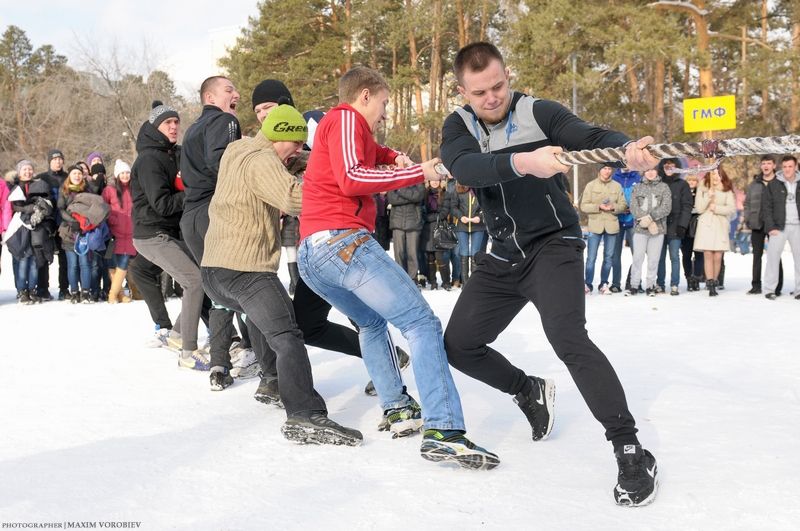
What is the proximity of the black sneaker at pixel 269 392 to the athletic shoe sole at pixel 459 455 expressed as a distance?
1.61m

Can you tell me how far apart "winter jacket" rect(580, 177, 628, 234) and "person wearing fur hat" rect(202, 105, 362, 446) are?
778cm

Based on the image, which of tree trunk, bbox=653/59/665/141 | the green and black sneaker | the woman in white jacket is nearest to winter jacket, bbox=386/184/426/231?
the woman in white jacket

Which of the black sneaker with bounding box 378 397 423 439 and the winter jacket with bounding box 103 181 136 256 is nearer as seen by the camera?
the black sneaker with bounding box 378 397 423 439

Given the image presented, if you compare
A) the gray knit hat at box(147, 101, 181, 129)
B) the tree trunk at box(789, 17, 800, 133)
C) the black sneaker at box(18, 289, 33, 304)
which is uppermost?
the tree trunk at box(789, 17, 800, 133)

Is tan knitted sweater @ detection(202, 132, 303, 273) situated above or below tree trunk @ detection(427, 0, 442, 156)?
below

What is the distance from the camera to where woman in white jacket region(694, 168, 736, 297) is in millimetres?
11117

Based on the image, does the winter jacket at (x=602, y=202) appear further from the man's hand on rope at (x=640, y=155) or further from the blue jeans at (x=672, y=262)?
the man's hand on rope at (x=640, y=155)

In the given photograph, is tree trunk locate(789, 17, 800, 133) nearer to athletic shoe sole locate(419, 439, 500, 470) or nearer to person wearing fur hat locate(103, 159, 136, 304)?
person wearing fur hat locate(103, 159, 136, 304)

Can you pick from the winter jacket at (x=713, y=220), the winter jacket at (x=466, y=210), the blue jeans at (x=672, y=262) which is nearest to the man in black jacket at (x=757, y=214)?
the winter jacket at (x=713, y=220)

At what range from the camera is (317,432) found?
155 inches

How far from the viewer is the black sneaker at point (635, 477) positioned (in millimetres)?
2996

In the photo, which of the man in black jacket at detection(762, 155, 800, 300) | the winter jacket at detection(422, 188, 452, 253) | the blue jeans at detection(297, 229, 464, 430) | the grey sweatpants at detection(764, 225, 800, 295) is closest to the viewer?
the blue jeans at detection(297, 229, 464, 430)

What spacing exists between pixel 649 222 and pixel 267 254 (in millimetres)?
7904

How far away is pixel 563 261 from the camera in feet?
11.2
